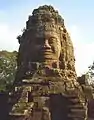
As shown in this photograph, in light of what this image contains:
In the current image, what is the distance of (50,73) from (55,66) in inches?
22.5

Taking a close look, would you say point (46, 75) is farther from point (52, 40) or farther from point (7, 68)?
point (7, 68)

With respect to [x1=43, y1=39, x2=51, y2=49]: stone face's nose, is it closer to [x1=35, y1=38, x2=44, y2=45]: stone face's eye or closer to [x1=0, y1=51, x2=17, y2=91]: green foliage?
[x1=35, y1=38, x2=44, y2=45]: stone face's eye

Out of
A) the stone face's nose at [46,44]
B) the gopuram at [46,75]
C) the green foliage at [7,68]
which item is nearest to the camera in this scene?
the gopuram at [46,75]

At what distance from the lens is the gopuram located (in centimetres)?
1545

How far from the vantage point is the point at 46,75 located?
16.9m

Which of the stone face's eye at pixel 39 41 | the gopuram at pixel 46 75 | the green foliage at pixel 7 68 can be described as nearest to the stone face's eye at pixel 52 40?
the gopuram at pixel 46 75

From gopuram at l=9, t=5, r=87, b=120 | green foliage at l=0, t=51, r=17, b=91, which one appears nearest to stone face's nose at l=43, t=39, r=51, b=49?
gopuram at l=9, t=5, r=87, b=120

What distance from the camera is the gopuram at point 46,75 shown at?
15453mm

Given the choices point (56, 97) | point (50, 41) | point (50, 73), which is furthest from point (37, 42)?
point (56, 97)

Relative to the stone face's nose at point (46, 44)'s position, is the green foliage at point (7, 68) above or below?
above

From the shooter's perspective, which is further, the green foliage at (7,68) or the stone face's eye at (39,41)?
the green foliage at (7,68)

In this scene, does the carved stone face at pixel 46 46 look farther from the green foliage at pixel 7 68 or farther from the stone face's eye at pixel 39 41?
the green foliage at pixel 7 68

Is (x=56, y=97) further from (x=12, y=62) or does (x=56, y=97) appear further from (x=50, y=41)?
(x=12, y=62)

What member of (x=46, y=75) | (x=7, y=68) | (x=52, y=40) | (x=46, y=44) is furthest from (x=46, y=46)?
(x=7, y=68)
